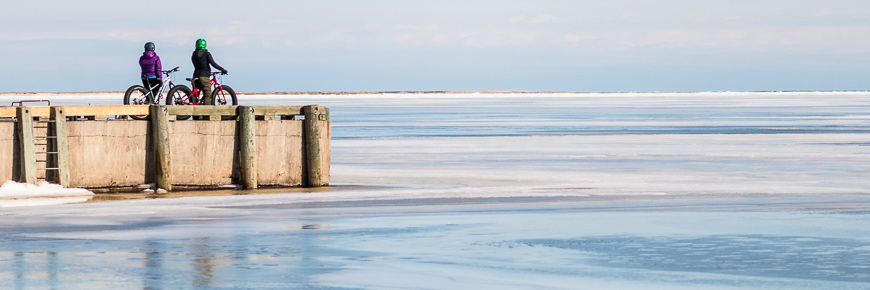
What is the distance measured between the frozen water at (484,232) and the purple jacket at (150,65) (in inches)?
141

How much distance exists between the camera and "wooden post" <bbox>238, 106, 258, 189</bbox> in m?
16.9

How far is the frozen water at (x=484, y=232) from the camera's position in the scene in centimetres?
898

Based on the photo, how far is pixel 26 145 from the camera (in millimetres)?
15852

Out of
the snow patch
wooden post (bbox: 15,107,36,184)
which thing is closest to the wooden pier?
wooden post (bbox: 15,107,36,184)

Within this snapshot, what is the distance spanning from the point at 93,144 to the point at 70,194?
0.89 m

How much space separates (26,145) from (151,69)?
433cm

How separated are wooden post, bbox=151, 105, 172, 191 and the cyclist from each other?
10.1 ft

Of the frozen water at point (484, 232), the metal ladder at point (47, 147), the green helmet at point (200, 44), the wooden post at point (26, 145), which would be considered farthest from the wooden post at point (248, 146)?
the green helmet at point (200, 44)

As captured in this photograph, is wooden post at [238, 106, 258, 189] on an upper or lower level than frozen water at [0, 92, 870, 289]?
upper

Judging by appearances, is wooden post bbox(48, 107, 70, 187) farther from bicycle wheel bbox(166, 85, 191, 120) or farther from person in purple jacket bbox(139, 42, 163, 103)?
person in purple jacket bbox(139, 42, 163, 103)

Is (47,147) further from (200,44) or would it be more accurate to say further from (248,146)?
(200,44)

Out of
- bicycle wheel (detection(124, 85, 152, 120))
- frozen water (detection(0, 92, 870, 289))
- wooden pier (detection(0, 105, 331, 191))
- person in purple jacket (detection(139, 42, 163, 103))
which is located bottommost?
frozen water (detection(0, 92, 870, 289))

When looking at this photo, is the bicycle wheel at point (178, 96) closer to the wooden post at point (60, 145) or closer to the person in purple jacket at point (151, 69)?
the person in purple jacket at point (151, 69)

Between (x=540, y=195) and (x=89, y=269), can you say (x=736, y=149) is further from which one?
(x=89, y=269)
